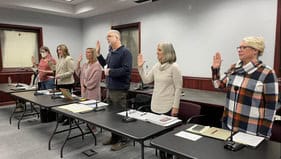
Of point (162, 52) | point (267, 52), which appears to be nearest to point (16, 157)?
point (162, 52)

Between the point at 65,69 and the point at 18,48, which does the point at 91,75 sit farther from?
the point at 18,48

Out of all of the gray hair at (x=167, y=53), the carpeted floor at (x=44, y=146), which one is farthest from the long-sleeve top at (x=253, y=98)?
the carpeted floor at (x=44, y=146)

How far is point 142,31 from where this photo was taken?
519 cm

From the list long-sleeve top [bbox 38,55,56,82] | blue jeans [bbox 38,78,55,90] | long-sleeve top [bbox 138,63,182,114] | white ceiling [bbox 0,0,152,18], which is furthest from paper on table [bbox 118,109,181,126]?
white ceiling [bbox 0,0,152,18]

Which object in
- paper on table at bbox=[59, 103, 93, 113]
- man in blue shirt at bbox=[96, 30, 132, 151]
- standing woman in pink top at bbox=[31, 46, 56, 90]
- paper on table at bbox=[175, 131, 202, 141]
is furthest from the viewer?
standing woman in pink top at bbox=[31, 46, 56, 90]

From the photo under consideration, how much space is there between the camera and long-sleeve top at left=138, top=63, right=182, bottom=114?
7.27 feet

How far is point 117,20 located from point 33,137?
3.57 meters

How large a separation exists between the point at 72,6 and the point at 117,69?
14.1ft

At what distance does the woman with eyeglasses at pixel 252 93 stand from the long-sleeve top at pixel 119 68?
138cm

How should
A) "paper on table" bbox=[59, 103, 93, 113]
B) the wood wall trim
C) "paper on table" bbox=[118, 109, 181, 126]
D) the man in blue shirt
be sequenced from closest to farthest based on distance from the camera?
"paper on table" bbox=[118, 109, 181, 126], "paper on table" bbox=[59, 103, 93, 113], the man in blue shirt, the wood wall trim

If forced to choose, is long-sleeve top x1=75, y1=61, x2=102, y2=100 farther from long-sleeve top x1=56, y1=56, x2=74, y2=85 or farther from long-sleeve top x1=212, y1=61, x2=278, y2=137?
long-sleeve top x1=212, y1=61, x2=278, y2=137

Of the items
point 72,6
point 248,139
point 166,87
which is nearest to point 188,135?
point 248,139

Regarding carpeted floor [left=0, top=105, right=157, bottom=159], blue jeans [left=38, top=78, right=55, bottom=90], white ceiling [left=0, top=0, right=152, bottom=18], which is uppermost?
white ceiling [left=0, top=0, right=152, bottom=18]

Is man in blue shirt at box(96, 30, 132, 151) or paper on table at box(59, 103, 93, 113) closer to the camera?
paper on table at box(59, 103, 93, 113)
